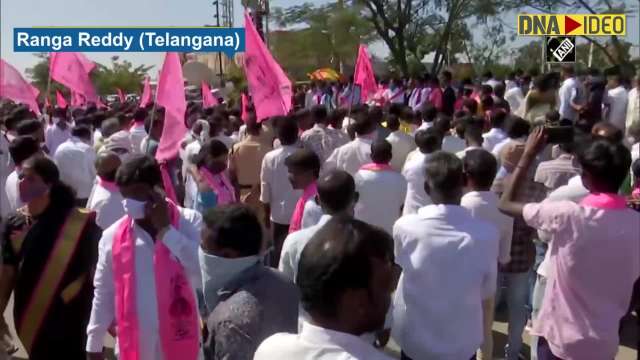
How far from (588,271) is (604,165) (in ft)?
1.44

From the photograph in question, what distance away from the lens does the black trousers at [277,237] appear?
6.19 m

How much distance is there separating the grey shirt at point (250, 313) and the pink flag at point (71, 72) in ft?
26.6

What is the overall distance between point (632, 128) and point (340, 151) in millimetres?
4954

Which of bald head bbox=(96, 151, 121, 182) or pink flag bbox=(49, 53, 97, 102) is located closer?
bald head bbox=(96, 151, 121, 182)

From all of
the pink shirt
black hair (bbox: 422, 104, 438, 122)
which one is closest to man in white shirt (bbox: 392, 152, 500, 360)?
the pink shirt

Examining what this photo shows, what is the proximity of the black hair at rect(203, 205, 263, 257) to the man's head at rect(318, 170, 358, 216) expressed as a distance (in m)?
0.94

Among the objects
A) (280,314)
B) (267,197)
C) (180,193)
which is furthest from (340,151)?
(280,314)

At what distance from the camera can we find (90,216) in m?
3.61

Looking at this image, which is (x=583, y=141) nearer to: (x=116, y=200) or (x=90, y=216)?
(x=90, y=216)

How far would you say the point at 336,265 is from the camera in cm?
163

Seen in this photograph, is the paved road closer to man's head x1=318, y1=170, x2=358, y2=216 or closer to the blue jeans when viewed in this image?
the blue jeans

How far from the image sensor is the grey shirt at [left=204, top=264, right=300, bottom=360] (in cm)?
240

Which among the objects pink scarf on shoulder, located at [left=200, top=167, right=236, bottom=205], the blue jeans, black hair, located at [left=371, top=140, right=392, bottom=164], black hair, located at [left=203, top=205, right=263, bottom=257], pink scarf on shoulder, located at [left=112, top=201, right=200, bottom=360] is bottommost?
the blue jeans

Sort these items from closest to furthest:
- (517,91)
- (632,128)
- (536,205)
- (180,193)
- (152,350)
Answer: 1. (536,205)
2. (152,350)
3. (180,193)
4. (632,128)
5. (517,91)
